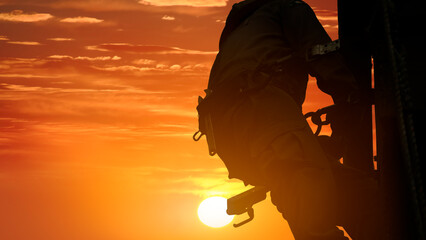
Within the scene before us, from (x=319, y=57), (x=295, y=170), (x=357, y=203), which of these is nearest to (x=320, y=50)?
(x=319, y=57)

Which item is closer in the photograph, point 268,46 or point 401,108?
point 401,108

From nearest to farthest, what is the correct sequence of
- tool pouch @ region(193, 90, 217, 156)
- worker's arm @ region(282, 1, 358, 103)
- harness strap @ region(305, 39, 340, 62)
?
harness strap @ region(305, 39, 340, 62) → worker's arm @ region(282, 1, 358, 103) → tool pouch @ region(193, 90, 217, 156)

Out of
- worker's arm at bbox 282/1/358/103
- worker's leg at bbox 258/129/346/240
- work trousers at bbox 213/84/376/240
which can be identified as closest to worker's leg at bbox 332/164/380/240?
work trousers at bbox 213/84/376/240

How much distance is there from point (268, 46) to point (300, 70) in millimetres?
378

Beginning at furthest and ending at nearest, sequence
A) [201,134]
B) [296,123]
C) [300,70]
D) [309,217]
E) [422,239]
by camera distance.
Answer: [201,134]
[300,70]
[296,123]
[309,217]
[422,239]

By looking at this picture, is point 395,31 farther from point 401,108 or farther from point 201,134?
point 201,134

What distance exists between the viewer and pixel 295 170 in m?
5.19

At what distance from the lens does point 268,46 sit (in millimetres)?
5945

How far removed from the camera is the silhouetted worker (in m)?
5.11

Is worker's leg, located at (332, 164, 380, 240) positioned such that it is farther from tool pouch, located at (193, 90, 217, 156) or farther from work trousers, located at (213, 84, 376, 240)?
tool pouch, located at (193, 90, 217, 156)

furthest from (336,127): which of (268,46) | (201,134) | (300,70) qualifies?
(201,134)

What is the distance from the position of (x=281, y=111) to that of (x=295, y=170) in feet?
1.88

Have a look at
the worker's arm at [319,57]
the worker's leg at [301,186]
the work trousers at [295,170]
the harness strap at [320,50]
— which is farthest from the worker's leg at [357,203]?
the harness strap at [320,50]

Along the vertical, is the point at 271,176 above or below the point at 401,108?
below
